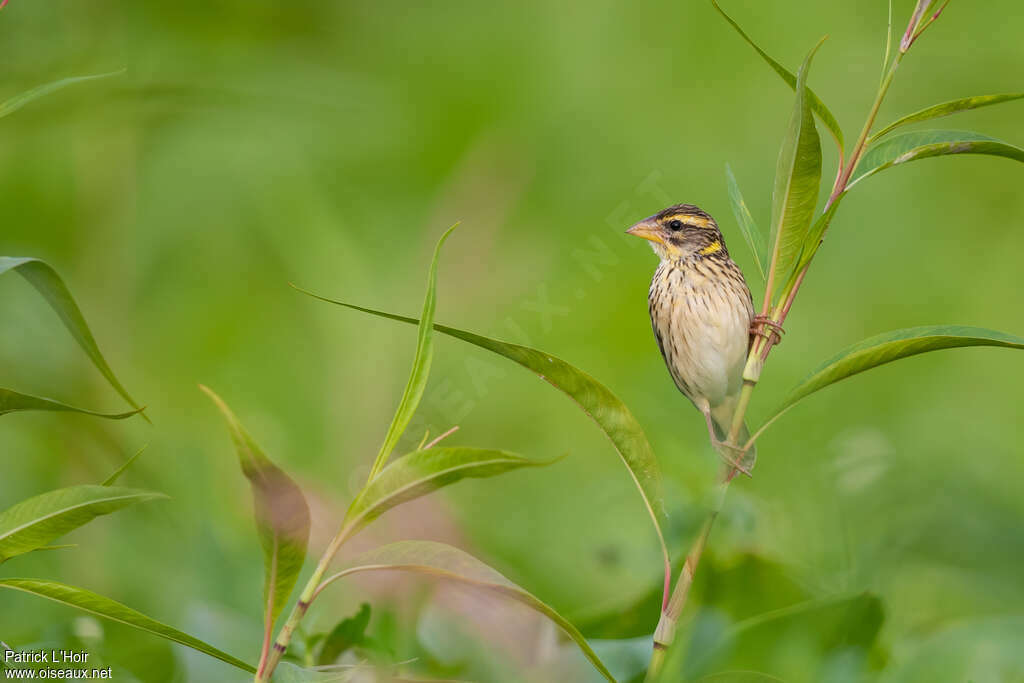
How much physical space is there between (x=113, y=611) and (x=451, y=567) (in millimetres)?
90

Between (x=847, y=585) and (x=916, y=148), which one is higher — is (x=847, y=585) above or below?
below

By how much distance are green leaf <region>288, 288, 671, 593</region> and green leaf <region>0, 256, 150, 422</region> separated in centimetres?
7

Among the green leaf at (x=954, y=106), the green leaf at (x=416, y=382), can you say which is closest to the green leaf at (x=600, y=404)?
the green leaf at (x=416, y=382)

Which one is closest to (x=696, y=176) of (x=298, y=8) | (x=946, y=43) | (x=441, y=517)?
(x=946, y=43)

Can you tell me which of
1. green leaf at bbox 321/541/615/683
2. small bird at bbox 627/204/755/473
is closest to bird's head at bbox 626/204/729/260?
small bird at bbox 627/204/755/473

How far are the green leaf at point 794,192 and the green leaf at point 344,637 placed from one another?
183 millimetres

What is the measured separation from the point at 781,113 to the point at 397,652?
3.14 ft

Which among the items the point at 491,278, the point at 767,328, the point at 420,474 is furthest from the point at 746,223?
the point at 491,278

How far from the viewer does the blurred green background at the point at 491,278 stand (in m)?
0.67

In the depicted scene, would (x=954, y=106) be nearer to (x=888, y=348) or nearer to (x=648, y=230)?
(x=888, y=348)

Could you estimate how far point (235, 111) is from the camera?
1235 millimetres

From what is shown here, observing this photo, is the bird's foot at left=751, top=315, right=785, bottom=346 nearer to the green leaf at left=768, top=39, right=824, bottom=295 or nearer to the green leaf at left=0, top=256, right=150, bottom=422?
the green leaf at left=768, top=39, right=824, bottom=295

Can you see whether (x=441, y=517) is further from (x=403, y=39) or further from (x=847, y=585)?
(x=403, y=39)

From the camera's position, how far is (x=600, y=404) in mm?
257
